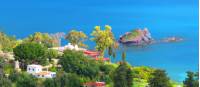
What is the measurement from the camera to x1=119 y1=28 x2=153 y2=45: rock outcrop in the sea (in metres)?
19.4

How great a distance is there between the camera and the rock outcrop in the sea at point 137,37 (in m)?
19.4

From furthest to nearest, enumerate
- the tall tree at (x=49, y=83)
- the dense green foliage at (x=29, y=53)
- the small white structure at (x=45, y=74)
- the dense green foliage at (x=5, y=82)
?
the dense green foliage at (x=29, y=53) < the small white structure at (x=45, y=74) < the tall tree at (x=49, y=83) < the dense green foliage at (x=5, y=82)

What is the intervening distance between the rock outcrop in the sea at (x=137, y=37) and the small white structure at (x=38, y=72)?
663cm

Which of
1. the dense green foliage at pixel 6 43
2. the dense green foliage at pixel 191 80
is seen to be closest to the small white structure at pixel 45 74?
the dense green foliage at pixel 6 43

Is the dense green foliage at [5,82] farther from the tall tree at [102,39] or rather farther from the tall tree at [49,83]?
the tall tree at [102,39]

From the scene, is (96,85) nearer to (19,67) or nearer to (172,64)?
(19,67)

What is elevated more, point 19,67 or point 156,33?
point 156,33

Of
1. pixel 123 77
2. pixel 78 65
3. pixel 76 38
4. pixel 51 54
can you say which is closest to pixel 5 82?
pixel 78 65

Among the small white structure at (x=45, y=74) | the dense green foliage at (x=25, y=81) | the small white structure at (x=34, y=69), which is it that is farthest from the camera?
the small white structure at (x=34, y=69)

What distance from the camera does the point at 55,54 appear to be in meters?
13.5

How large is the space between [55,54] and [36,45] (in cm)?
48

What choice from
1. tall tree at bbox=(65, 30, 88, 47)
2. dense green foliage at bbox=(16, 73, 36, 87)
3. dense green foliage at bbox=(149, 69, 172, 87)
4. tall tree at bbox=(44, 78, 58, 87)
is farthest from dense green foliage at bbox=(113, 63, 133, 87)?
tall tree at bbox=(65, 30, 88, 47)

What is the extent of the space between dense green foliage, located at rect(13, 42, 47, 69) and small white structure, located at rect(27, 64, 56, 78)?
259 millimetres

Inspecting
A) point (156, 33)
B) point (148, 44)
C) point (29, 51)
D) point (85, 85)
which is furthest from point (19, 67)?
point (156, 33)
